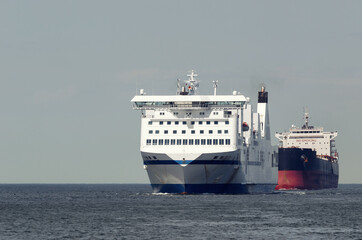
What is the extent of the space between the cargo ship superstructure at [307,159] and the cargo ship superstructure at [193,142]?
48581 millimetres

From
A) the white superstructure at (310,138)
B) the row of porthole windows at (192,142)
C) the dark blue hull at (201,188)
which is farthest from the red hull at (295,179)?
the row of porthole windows at (192,142)

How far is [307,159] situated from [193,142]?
59.7 meters

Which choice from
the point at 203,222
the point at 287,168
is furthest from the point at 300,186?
the point at 203,222

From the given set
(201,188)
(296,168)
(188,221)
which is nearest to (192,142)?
(201,188)

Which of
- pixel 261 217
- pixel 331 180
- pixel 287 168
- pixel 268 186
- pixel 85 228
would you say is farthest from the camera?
pixel 331 180

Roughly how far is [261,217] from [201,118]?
2658cm

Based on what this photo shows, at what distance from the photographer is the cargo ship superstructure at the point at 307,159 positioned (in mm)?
139125

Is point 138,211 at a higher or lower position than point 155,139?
lower

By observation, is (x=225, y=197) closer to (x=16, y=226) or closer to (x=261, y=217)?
(x=261, y=217)

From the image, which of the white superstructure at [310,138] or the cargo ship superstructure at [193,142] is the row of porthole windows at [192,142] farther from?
the white superstructure at [310,138]

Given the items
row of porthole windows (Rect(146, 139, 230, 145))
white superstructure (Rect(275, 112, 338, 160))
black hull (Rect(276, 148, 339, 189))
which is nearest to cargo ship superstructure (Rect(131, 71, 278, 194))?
row of porthole windows (Rect(146, 139, 230, 145))

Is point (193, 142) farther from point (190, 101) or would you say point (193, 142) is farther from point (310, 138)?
point (310, 138)

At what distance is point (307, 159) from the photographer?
14038cm

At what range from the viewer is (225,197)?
83.8 m
